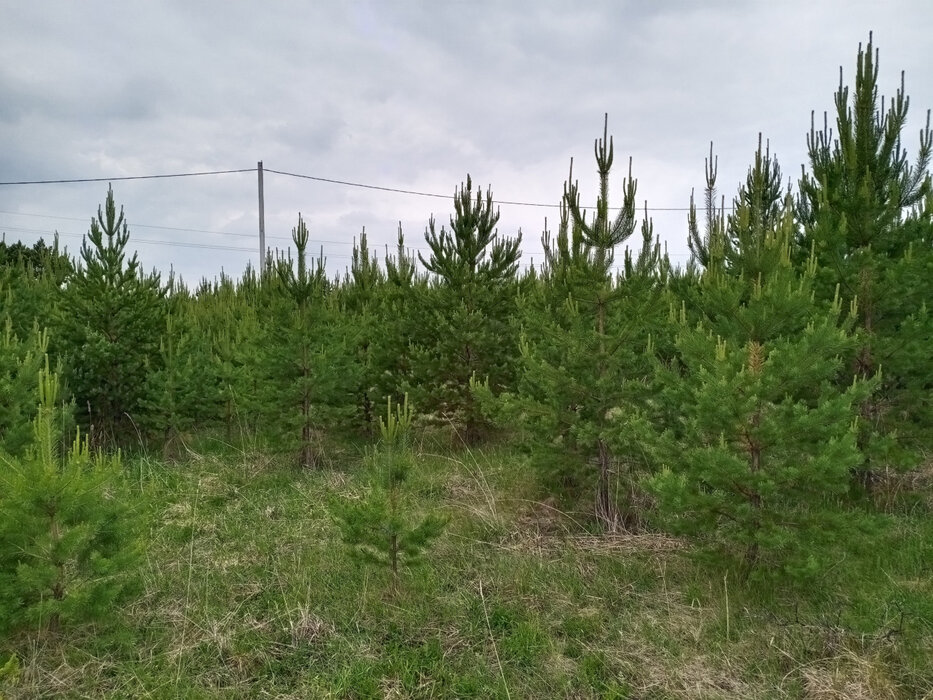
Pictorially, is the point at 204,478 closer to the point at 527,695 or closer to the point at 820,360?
the point at 527,695

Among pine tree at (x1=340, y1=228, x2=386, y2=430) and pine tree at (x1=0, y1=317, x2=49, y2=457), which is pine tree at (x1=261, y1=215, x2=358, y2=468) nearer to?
pine tree at (x1=340, y1=228, x2=386, y2=430)

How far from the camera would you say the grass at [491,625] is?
3455mm

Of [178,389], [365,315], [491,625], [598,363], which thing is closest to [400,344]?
[365,315]

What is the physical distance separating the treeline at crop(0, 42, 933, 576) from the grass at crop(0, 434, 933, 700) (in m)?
0.48

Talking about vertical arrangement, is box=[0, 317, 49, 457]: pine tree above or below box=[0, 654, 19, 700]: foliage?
above

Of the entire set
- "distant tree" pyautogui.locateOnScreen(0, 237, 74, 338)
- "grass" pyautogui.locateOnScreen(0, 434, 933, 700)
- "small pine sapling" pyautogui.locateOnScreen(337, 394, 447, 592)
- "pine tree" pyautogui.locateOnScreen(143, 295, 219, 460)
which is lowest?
"grass" pyautogui.locateOnScreen(0, 434, 933, 700)

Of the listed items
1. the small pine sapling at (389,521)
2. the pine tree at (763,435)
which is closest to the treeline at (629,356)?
the pine tree at (763,435)

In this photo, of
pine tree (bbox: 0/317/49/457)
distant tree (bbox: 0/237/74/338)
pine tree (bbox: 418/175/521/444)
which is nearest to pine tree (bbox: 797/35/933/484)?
pine tree (bbox: 418/175/521/444)

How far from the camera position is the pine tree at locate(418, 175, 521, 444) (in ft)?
29.2

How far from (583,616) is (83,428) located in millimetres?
7703

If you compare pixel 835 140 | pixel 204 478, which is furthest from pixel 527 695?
pixel 835 140

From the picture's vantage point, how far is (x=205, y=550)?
5238 millimetres

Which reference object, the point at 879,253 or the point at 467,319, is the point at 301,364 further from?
the point at 879,253

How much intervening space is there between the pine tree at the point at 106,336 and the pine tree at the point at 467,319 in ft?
14.0
